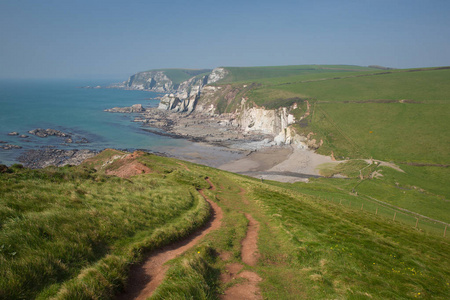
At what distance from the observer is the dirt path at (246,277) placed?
8072 millimetres

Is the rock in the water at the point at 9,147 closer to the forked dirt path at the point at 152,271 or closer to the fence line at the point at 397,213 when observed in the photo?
the forked dirt path at the point at 152,271

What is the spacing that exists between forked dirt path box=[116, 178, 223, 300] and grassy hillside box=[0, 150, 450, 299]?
38cm

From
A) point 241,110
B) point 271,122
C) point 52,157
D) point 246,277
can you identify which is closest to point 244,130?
point 271,122

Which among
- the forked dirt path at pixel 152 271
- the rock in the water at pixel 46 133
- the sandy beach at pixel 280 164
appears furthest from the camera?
the rock in the water at pixel 46 133

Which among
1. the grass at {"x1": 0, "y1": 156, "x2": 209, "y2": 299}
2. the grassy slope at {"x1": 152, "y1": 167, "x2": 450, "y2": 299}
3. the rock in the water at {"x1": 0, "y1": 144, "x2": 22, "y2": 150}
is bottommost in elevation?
the rock in the water at {"x1": 0, "y1": 144, "x2": 22, "y2": 150}

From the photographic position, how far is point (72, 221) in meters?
9.53

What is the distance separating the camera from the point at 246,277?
9.38 m

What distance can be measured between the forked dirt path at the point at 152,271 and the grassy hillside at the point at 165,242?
15.1 inches

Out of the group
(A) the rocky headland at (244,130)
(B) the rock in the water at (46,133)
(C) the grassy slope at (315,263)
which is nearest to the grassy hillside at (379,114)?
(A) the rocky headland at (244,130)

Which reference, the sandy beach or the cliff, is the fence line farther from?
the cliff

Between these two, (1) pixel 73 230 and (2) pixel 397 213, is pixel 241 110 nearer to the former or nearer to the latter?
(2) pixel 397 213

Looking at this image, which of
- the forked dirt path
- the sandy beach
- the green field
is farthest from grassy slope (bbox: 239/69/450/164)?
the forked dirt path

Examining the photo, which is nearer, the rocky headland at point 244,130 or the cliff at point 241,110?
the rocky headland at point 244,130

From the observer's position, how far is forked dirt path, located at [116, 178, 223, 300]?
7.34 metres
